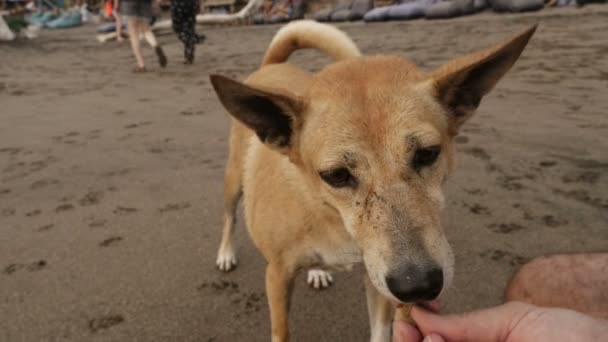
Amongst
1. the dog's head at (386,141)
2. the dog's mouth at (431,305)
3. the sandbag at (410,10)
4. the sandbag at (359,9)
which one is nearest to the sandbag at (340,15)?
the sandbag at (359,9)

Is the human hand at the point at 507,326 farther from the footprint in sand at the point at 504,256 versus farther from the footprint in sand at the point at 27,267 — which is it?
the footprint in sand at the point at 27,267

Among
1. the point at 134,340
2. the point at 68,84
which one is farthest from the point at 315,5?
the point at 134,340

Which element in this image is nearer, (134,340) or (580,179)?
(134,340)

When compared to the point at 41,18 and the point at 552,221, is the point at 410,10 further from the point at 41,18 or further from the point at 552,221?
the point at 41,18

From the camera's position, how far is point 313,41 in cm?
310

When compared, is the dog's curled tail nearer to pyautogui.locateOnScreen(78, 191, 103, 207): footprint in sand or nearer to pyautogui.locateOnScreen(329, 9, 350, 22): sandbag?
pyautogui.locateOnScreen(78, 191, 103, 207): footprint in sand

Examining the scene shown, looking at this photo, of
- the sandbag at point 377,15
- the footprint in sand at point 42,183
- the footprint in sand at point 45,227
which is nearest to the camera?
the footprint in sand at point 45,227

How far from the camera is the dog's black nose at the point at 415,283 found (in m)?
1.40

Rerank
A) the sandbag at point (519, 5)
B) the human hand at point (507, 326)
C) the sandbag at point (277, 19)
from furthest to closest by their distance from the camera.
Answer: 1. the sandbag at point (277, 19)
2. the sandbag at point (519, 5)
3. the human hand at point (507, 326)

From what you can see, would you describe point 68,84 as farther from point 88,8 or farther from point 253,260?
point 88,8

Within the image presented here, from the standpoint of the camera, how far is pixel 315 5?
20547 mm

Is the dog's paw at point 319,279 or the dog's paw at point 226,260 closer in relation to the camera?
the dog's paw at point 319,279

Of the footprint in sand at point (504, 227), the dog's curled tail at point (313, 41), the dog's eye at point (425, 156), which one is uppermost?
the dog's curled tail at point (313, 41)

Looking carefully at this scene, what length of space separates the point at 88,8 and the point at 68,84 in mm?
27805
